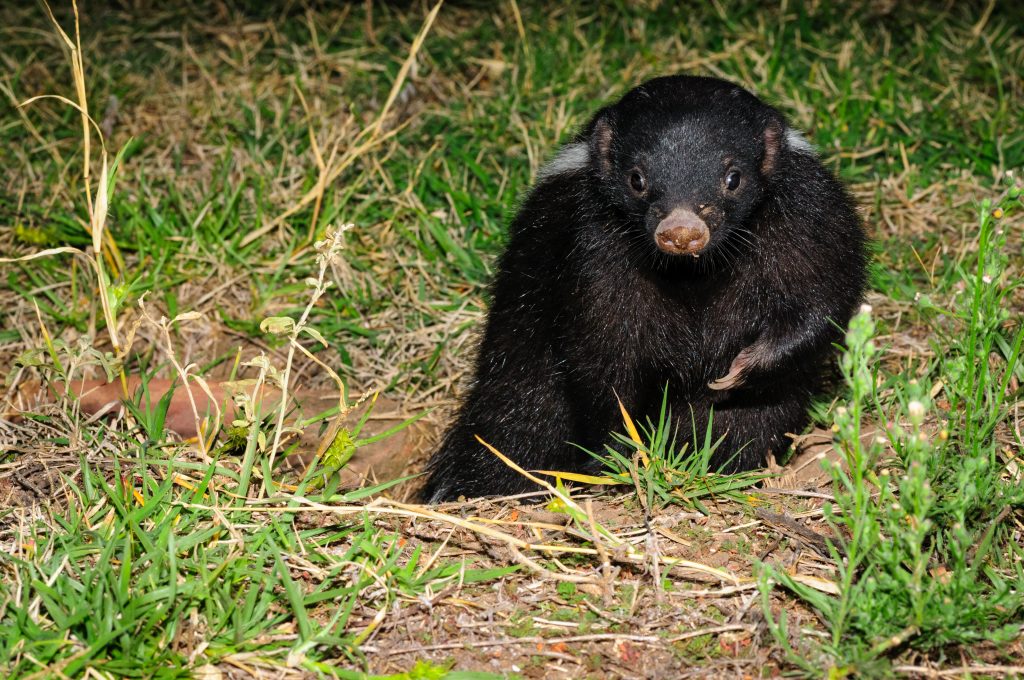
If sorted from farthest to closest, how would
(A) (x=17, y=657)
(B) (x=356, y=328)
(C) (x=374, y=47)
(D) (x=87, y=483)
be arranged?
1. (C) (x=374, y=47)
2. (B) (x=356, y=328)
3. (D) (x=87, y=483)
4. (A) (x=17, y=657)

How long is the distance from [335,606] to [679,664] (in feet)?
3.43

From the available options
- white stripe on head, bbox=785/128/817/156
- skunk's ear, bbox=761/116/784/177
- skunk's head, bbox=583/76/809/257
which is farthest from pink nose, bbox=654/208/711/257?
white stripe on head, bbox=785/128/817/156

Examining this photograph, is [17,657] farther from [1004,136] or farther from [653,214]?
[1004,136]

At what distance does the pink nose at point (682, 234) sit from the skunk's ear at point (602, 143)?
529 mm

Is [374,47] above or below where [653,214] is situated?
below

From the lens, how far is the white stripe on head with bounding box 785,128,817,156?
181 inches

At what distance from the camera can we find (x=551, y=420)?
534 cm

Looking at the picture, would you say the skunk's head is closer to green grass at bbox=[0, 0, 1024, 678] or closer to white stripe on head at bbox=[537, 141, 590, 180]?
white stripe on head at bbox=[537, 141, 590, 180]

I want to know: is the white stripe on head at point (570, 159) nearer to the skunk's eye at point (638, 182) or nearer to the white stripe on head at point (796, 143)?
the skunk's eye at point (638, 182)

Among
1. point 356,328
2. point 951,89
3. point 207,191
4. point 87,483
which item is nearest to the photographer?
point 87,483

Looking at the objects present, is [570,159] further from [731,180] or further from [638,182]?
[731,180]

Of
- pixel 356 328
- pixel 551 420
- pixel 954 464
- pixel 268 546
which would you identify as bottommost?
pixel 356 328

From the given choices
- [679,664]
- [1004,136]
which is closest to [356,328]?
[679,664]

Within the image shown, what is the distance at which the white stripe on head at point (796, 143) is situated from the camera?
15.1ft
